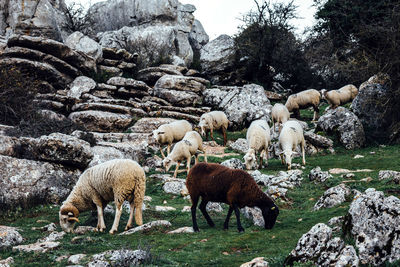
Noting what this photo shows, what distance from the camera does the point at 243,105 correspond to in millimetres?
29984

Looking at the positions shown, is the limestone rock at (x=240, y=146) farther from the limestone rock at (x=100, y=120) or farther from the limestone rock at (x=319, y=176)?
the limestone rock at (x=100, y=120)

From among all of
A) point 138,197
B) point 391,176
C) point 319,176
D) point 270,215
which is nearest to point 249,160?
point 319,176

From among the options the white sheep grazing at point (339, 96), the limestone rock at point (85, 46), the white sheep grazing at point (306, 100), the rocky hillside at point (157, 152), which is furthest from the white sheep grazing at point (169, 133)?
the limestone rock at point (85, 46)

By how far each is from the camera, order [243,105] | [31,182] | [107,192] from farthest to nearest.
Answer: [243,105] → [31,182] → [107,192]

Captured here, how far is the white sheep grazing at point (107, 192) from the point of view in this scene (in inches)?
374

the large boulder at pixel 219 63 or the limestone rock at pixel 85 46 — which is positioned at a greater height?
the limestone rock at pixel 85 46

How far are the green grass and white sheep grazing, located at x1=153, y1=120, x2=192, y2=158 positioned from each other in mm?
6877

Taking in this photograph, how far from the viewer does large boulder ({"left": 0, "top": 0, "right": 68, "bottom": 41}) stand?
34.3 m

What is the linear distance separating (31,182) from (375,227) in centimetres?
1125

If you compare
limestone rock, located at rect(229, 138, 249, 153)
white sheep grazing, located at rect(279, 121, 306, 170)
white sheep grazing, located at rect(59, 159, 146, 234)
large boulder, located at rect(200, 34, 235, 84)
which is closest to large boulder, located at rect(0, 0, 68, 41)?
large boulder, located at rect(200, 34, 235, 84)

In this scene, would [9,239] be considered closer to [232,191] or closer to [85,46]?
[232,191]

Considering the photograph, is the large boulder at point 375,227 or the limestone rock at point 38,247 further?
the limestone rock at point 38,247

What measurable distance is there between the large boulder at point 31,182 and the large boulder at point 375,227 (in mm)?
10466

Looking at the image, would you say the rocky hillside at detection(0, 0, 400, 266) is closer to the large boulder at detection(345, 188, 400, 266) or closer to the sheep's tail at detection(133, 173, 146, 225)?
the large boulder at detection(345, 188, 400, 266)
